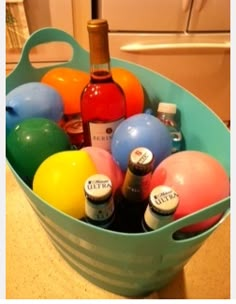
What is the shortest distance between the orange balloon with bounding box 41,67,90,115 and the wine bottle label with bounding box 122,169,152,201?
0.24 metres

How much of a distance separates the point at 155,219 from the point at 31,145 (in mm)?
227

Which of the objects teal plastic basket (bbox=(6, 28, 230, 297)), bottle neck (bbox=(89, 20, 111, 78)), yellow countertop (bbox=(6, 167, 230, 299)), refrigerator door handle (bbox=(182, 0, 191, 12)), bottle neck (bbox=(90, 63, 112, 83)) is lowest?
yellow countertop (bbox=(6, 167, 230, 299))

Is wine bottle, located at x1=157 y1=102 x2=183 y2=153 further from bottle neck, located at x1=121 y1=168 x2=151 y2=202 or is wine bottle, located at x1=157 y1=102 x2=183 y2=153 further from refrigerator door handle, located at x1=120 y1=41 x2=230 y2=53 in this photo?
refrigerator door handle, located at x1=120 y1=41 x2=230 y2=53

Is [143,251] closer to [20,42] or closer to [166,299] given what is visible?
[166,299]

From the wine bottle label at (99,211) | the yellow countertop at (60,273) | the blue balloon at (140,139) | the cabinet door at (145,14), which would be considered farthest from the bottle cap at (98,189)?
the cabinet door at (145,14)

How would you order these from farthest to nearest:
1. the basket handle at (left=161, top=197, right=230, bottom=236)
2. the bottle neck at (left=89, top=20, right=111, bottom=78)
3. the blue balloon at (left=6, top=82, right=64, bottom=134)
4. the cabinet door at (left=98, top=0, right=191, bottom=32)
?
1. the cabinet door at (left=98, top=0, right=191, bottom=32)
2. the blue balloon at (left=6, top=82, right=64, bottom=134)
3. the bottle neck at (left=89, top=20, right=111, bottom=78)
4. the basket handle at (left=161, top=197, right=230, bottom=236)

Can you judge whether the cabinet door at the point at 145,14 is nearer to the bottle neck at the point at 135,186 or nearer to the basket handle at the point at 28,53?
the basket handle at the point at 28,53

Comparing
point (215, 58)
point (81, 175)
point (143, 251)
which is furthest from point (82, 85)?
point (215, 58)

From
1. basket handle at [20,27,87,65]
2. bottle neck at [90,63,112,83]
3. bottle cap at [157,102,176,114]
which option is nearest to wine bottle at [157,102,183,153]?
bottle cap at [157,102,176,114]

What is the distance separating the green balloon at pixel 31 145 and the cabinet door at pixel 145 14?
0.43 meters

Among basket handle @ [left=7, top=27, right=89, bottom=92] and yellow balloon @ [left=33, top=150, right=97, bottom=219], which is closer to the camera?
yellow balloon @ [left=33, top=150, right=97, bottom=219]

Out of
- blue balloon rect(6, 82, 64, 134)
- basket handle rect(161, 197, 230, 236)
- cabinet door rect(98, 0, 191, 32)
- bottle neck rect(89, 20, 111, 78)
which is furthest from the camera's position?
cabinet door rect(98, 0, 191, 32)

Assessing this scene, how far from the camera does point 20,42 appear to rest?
828 millimetres

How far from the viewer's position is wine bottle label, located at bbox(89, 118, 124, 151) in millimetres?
497
